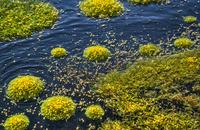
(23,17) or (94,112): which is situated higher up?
(23,17)

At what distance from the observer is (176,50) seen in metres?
24.9

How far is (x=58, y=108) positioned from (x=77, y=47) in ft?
20.6

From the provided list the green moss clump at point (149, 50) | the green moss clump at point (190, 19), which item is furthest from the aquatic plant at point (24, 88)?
the green moss clump at point (190, 19)

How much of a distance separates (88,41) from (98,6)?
3.94 m

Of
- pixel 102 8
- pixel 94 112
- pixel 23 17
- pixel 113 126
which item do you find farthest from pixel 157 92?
pixel 23 17

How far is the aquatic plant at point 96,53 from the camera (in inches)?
950

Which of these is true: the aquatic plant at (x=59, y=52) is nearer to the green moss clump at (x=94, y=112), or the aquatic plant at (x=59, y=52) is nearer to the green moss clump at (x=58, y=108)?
the green moss clump at (x=58, y=108)

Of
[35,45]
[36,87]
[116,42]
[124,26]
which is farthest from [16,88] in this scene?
[124,26]

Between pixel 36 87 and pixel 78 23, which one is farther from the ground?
pixel 78 23

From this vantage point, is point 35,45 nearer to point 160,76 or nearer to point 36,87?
point 36,87

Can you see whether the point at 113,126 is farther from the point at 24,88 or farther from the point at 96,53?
the point at 96,53

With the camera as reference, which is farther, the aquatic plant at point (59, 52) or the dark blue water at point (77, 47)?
the aquatic plant at point (59, 52)

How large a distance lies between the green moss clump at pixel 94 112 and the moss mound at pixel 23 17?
871 cm

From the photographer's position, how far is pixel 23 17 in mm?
28078
